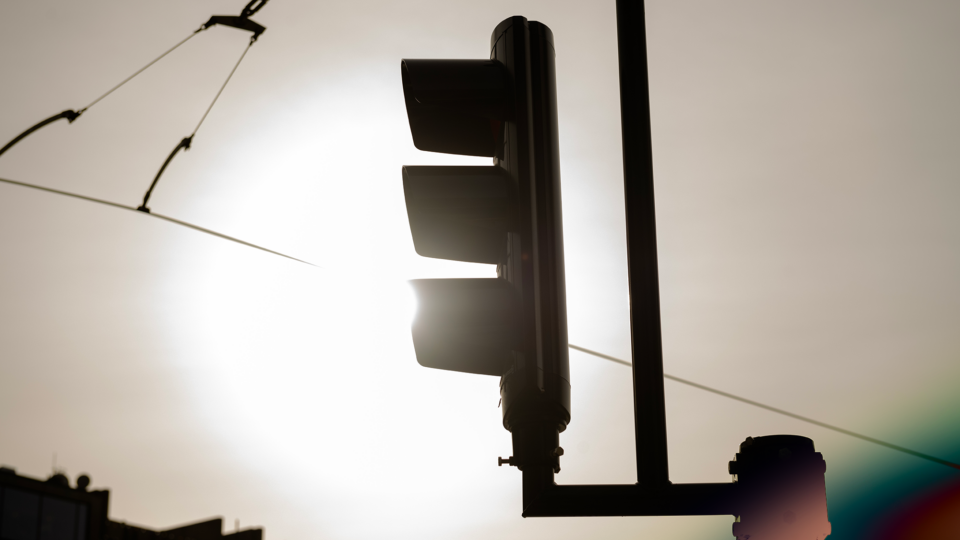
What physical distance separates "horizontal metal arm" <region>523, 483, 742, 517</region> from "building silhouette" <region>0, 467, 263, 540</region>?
153ft

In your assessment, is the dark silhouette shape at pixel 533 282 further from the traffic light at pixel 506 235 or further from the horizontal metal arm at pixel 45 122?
the horizontal metal arm at pixel 45 122

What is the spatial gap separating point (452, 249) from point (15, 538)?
153 feet

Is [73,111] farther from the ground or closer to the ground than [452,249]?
farther from the ground

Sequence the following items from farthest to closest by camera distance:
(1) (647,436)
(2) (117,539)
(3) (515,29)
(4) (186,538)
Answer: (4) (186,538)
(2) (117,539)
(3) (515,29)
(1) (647,436)

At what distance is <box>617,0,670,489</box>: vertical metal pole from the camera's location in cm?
181

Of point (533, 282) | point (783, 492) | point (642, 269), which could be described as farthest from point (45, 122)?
point (783, 492)

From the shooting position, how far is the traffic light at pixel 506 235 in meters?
1.86

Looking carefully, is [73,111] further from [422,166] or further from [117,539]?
[117,539]

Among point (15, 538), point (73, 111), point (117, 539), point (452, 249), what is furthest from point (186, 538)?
point (452, 249)

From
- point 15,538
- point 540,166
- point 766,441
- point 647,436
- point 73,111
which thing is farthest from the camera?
point 15,538

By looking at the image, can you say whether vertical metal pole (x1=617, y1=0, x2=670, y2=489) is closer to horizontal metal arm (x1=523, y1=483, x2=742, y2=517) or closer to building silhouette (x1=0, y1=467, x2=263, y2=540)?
horizontal metal arm (x1=523, y1=483, x2=742, y2=517)

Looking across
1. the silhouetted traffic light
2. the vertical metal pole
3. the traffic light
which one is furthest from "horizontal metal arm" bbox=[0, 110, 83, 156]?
the silhouetted traffic light

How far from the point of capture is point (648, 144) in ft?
6.42

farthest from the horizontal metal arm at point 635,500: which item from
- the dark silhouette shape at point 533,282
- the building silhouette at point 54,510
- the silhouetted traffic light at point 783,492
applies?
the building silhouette at point 54,510
